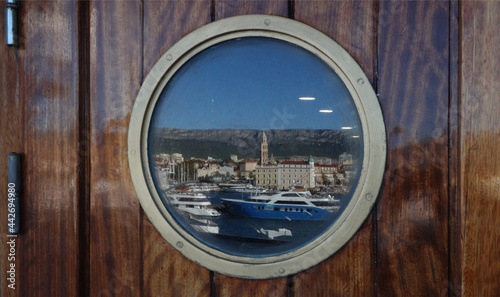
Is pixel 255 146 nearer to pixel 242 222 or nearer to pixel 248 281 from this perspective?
pixel 242 222

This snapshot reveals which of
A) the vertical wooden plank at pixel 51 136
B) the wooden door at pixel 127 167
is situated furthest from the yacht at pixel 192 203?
the vertical wooden plank at pixel 51 136

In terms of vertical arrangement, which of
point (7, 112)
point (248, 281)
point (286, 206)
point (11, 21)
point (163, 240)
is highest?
point (11, 21)

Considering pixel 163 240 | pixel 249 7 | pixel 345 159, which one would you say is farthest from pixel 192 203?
pixel 249 7

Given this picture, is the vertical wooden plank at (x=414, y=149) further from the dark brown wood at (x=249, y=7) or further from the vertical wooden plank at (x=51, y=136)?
the vertical wooden plank at (x=51, y=136)

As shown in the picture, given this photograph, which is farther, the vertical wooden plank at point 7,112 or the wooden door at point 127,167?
the vertical wooden plank at point 7,112

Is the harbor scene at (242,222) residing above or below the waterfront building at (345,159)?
below

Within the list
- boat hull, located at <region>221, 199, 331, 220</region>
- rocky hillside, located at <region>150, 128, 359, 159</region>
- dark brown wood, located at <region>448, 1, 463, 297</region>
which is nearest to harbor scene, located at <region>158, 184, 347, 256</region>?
boat hull, located at <region>221, 199, 331, 220</region>

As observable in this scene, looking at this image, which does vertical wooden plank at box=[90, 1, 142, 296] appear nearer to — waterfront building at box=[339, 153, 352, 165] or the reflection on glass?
the reflection on glass
